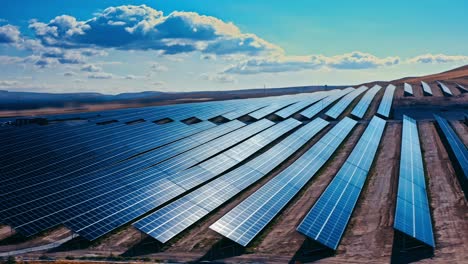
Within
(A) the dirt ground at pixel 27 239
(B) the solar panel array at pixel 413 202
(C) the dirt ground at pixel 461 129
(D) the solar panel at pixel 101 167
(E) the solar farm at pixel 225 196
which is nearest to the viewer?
(B) the solar panel array at pixel 413 202

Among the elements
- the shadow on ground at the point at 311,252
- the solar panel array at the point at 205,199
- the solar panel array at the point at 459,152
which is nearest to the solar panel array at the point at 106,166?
the solar panel array at the point at 205,199

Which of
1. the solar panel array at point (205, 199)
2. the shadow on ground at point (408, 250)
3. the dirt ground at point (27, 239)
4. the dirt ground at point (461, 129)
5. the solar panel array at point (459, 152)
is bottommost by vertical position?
the dirt ground at point (27, 239)

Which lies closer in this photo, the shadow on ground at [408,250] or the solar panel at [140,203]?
the shadow on ground at [408,250]

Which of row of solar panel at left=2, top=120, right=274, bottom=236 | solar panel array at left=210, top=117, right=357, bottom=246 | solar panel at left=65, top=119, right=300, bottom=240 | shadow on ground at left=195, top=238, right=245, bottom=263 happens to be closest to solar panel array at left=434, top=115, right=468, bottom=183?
solar panel array at left=210, top=117, right=357, bottom=246

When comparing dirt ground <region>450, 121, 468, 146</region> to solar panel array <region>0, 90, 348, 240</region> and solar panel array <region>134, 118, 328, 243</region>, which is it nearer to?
solar panel array <region>0, 90, 348, 240</region>

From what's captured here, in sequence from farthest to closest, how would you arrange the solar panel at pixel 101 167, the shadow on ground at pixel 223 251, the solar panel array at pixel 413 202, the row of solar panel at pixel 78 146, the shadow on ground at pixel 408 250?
the row of solar panel at pixel 78 146
the solar panel at pixel 101 167
the solar panel array at pixel 413 202
the shadow on ground at pixel 223 251
the shadow on ground at pixel 408 250

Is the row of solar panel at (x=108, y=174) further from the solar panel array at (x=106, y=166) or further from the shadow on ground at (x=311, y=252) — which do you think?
the shadow on ground at (x=311, y=252)

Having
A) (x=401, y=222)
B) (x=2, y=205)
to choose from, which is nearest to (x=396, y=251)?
(x=401, y=222)
